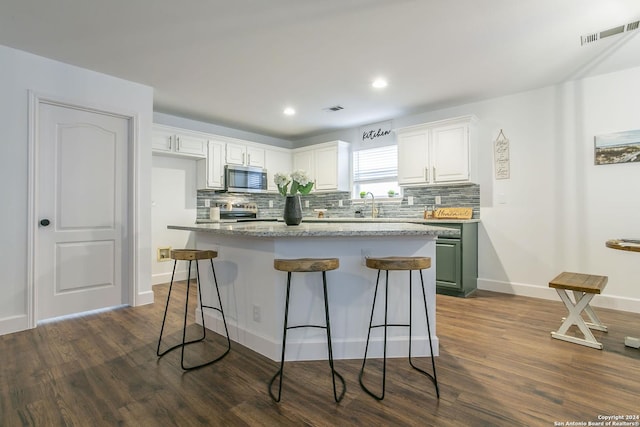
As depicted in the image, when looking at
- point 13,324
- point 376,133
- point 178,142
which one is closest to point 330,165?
point 376,133

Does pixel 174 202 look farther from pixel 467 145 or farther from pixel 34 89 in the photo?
pixel 467 145

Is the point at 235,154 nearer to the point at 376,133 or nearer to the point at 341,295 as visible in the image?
the point at 376,133

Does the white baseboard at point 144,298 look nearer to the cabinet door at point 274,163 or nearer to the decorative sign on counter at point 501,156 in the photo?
the cabinet door at point 274,163

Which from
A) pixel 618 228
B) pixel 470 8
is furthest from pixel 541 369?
pixel 470 8

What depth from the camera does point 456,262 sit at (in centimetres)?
382

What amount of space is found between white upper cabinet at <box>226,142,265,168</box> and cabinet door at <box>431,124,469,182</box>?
284cm

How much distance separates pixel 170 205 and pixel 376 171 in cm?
323

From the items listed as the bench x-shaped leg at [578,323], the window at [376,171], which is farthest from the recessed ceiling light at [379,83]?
the bench x-shaped leg at [578,323]

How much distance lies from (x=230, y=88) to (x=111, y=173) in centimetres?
159

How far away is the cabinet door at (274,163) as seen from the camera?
226 inches

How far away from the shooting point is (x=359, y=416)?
163 cm

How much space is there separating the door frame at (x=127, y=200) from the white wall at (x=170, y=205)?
1063mm

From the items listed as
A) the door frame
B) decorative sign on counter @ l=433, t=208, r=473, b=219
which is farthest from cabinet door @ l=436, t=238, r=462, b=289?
the door frame

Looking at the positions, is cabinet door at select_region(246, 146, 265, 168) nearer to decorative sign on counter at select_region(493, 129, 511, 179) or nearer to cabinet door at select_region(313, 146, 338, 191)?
cabinet door at select_region(313, 146, 338, 191)
